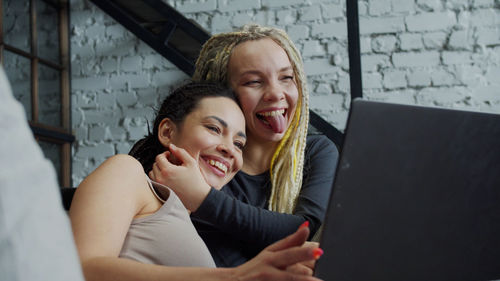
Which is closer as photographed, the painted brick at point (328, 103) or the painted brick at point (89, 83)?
the painted brick at point (328, 103)

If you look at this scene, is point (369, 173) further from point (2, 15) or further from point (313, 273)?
point (2, 15)

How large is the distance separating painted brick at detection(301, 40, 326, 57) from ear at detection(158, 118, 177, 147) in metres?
1.95

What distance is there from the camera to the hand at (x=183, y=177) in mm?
894

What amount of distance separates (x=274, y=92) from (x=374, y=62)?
1785 millimetres

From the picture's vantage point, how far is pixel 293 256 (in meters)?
0.48

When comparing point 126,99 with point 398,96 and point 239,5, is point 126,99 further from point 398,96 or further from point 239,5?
point 398,96

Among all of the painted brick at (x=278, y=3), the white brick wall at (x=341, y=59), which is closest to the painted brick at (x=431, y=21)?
the white brick wall at (x=341, y=59)

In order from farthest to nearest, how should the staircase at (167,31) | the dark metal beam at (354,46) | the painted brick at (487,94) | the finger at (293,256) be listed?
the painted brick at (487,94) → the staircase at (167,31) → the dark metal beam at (354,46) → the finger at (293,256)

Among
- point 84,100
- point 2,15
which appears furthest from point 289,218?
point 2,15

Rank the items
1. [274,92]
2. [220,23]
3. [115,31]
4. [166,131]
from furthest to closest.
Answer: [115,31]
[220,23]
[274,92]
[166,131]

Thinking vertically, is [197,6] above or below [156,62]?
above

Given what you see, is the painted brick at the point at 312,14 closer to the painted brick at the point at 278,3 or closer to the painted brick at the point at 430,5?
the painted brick at the point at 278,3

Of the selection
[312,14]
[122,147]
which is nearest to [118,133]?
[122,147]

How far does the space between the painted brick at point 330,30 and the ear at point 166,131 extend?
2.03 meters
